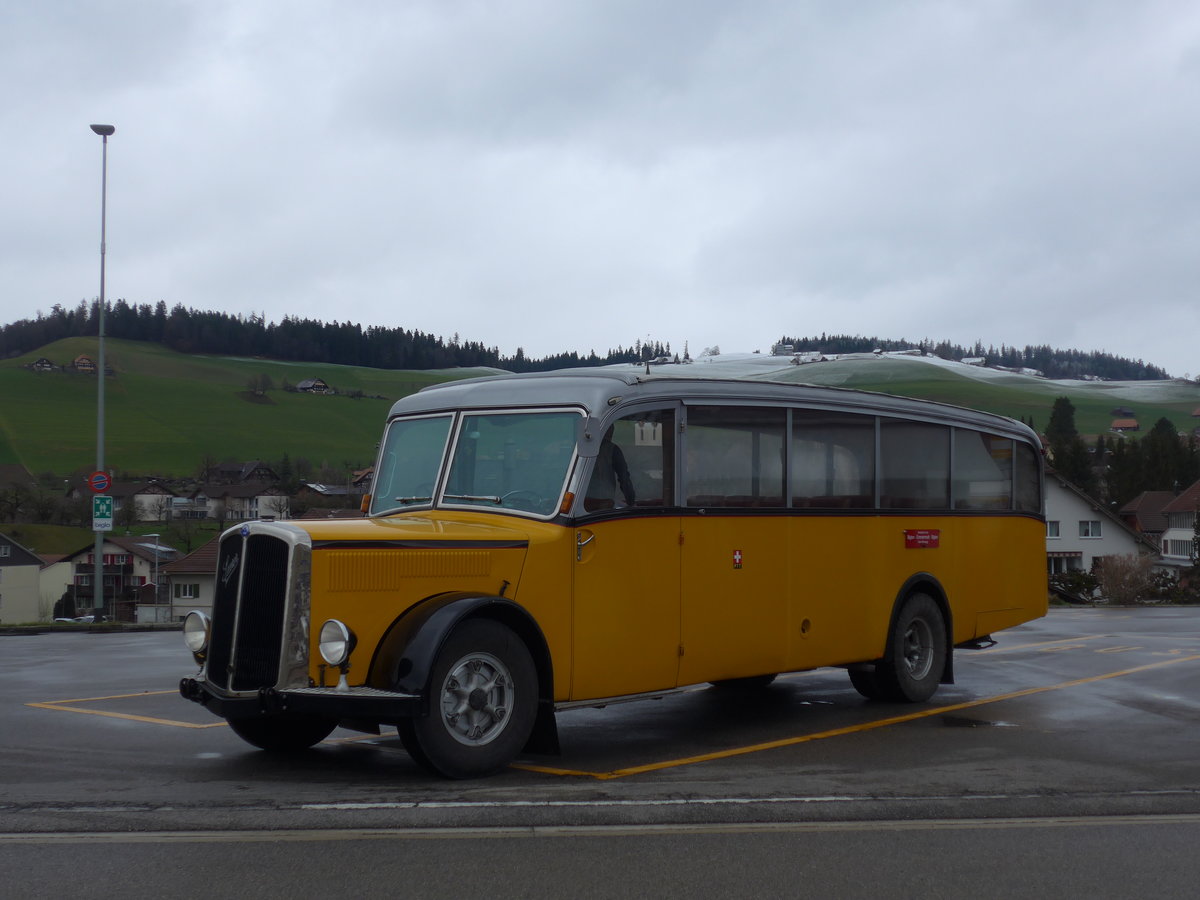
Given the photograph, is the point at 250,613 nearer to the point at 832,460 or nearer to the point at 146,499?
the point at 832,460

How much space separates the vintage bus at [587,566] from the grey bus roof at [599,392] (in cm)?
2

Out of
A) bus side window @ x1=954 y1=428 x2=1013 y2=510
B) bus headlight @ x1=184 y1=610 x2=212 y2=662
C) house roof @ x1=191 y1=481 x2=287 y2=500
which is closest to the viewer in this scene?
bus headlight @ x1=184 y1=610 x2=212 y2=662

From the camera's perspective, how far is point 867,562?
11266 mm

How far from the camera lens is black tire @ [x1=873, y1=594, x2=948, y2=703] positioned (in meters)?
11.6

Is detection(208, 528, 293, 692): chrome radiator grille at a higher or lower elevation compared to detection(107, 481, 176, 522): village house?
lower

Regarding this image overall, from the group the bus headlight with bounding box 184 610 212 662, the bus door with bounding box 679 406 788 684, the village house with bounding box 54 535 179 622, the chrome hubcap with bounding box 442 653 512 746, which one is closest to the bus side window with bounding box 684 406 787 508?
the bus door with bounding box 679 406 788 684

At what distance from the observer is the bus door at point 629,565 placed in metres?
8.54

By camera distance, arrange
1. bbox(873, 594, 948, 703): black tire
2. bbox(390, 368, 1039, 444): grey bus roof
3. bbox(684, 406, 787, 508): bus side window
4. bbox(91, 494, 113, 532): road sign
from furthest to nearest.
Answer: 1. bbox(91, 494, 113, 532): road sign
2. bbox(873, 594, 948, 703): black tire
3. bbox(684, 406, 787, 508): bus side window
4. bbox(390, 368, 1039, 444): grey bus roof

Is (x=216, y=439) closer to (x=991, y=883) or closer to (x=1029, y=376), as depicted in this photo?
(x=1029, y=376)

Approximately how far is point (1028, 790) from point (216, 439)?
10108 centimetres

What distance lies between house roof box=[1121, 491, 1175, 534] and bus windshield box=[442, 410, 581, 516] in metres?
97.6

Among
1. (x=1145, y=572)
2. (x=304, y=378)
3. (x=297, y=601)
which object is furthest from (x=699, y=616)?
(x=304, y=378)

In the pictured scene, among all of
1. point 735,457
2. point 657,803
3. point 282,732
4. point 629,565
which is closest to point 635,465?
point 629,565

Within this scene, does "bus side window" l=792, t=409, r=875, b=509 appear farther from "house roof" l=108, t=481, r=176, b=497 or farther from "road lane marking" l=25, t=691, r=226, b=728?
"house roof" l=108, t=481, r=176, b=497
